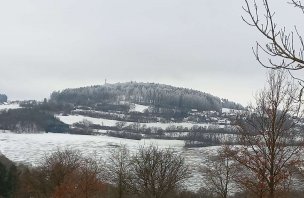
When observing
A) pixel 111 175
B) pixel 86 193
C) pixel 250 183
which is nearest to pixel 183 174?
pixel 86 193

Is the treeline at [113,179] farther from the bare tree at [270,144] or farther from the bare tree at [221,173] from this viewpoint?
the bare tree at [270,144]

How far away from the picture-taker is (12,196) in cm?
5981

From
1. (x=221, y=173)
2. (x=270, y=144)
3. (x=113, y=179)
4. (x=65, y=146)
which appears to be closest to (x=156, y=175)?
(x=221, y=173)

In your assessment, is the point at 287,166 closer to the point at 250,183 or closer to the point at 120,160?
the point at 250,183

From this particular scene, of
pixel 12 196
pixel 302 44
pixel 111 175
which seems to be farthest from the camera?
pixel 12 196

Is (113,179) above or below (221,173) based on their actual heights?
below

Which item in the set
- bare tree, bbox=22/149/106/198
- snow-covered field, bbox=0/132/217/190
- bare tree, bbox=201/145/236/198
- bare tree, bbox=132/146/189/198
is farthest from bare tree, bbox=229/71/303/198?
snow-covered field, bbox=0/132/217/190

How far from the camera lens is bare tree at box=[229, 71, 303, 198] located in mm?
14336

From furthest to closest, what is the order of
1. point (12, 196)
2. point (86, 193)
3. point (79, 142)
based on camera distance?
point (79, 142)
point (12, 196)
point (86, 193)

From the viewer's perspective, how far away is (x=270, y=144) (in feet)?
47.2

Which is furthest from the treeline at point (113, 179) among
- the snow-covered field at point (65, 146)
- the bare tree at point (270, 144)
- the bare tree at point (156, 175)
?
the snow-covered field at point (65, 146)

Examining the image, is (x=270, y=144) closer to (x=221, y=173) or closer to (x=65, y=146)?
(x=221, y=173)

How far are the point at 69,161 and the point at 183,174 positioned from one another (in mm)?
21410

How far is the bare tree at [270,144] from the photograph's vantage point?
14336mm
